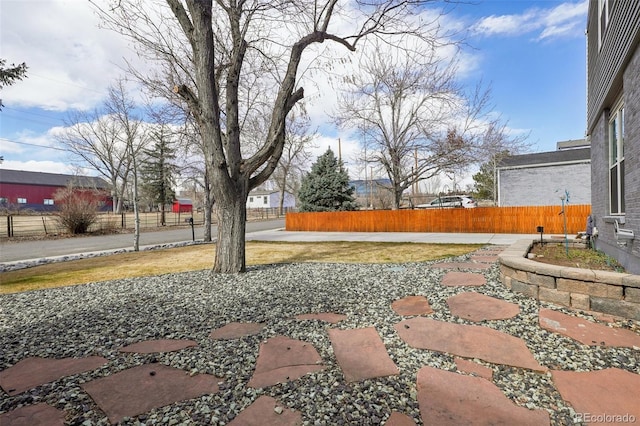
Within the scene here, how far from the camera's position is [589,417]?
52.9 inches

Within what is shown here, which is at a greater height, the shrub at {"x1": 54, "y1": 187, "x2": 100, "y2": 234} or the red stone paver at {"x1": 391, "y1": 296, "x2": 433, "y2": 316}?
the shrub at {"x1": 54, "y1": 187, "x2": 100, "y2": 234}

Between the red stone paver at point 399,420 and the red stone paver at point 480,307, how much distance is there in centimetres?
135

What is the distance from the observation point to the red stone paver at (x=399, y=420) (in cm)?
129

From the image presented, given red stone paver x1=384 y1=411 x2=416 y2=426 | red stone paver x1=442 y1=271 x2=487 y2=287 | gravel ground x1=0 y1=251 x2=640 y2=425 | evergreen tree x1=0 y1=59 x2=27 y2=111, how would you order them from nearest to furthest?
red stone paver x1=384 y1=411 x2=416 y2=426 → gravel ground x1=0 y1=251 x2=640 y2=425 → red stone paver x1=442 y1=271 x2=487 y2=287 → evergreen tree x1=0 y1=59 x2=27 y2=111

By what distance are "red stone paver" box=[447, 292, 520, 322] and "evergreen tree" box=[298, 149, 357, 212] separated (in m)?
13.8

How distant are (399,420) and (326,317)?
1286 millimetres

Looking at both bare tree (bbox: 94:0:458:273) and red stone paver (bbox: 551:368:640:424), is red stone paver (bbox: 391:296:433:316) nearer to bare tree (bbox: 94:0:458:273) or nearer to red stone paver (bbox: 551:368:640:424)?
red stone paver (bbox: 551:368:640:424)

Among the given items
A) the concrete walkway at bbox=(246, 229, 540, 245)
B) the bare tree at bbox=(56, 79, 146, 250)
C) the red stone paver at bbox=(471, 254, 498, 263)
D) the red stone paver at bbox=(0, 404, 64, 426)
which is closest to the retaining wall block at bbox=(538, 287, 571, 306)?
the red stone paver at bbox=(471, 254, 498, 263)

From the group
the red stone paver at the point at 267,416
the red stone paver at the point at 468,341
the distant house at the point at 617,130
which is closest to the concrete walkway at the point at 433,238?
the distant house at the point at 617,130

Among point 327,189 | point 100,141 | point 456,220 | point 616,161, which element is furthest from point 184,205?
point 616,161

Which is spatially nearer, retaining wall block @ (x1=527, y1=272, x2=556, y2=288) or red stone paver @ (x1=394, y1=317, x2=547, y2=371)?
red stone paver @ (x1=394, y1=317, x2=547, y2=371)

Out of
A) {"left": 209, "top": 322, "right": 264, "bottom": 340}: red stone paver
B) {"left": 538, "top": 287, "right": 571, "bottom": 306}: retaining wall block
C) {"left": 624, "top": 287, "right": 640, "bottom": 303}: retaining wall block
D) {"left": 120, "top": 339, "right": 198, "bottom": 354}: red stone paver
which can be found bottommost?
{"left": 209, "top": 322, "right": 264, "bottom": 340}: red stone paver

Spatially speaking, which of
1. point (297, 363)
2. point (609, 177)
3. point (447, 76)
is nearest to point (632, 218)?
point (609, 177)

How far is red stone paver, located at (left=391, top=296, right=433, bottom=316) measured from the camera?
2613 millimetres
